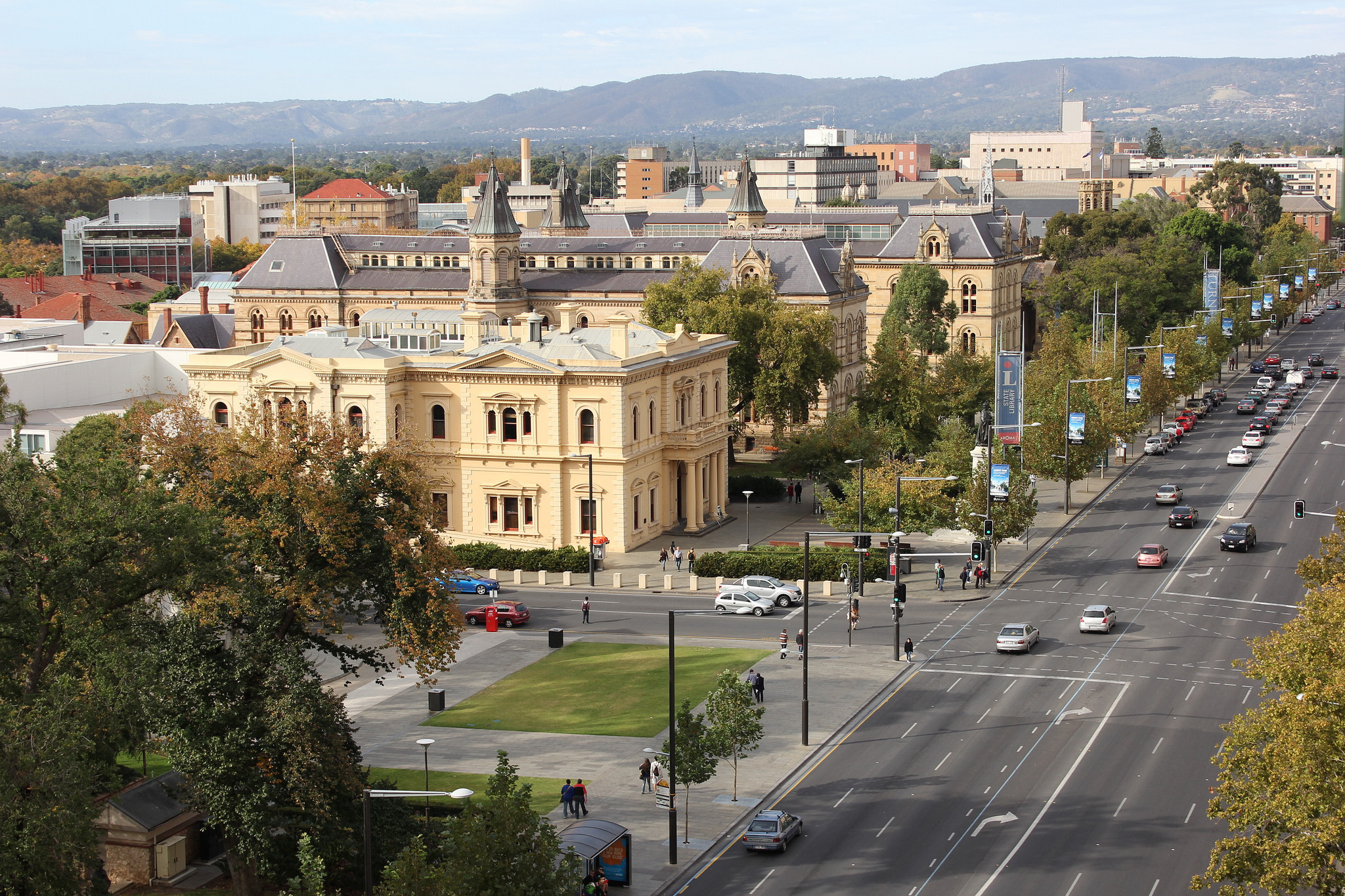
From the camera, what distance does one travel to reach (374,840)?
1741 inches

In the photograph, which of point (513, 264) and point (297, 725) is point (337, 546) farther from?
point (513, 264)

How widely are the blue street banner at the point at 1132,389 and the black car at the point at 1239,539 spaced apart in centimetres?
2388

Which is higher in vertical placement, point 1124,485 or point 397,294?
point 397,294

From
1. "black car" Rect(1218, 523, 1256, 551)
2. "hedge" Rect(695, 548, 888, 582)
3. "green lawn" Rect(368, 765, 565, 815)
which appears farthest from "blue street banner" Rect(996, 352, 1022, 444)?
"green lawn" Rect(368, 765, 565, 815)

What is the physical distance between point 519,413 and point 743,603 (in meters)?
18.7

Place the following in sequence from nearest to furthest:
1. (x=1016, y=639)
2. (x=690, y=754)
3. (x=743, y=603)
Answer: (x=690, y=754) < (x=1016, y=639) < (x=743, y=603)

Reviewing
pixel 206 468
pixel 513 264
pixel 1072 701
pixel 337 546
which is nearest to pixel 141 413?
pixel 206 468

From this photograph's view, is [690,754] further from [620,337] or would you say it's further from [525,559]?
[620,337]

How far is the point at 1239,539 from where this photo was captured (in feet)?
272

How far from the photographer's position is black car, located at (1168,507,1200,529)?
292 ft

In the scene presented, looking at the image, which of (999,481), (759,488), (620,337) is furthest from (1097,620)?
(759,488)

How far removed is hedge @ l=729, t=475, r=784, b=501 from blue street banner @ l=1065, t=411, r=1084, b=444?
18243 millimetres

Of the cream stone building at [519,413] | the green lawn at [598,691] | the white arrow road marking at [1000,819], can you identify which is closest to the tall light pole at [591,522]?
the cream stone building at [519,413]

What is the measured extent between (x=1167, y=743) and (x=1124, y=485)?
168 ft
